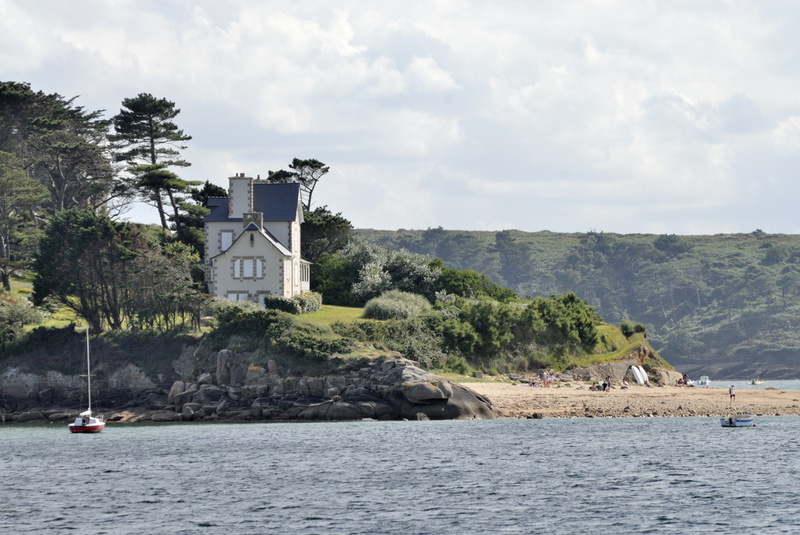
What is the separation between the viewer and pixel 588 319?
85.9 metres

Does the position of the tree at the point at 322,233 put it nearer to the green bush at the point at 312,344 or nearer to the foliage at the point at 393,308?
the foliage at the point at 393,308

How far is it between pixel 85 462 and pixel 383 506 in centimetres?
1847

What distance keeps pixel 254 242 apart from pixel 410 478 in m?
41.3

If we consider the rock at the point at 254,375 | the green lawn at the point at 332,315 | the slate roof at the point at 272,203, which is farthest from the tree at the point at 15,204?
the rock at the point at 254,375

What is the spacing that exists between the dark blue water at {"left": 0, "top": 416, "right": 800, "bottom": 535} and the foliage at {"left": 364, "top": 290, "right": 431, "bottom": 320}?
55.5 feet

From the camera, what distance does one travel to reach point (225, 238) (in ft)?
279

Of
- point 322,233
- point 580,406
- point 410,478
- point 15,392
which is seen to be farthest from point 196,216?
point 410,478

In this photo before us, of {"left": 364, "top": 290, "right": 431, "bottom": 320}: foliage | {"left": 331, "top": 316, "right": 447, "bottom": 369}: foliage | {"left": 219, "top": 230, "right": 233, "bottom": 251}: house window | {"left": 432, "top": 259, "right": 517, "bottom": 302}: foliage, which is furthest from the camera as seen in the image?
{"left": 432, "top": 259, "right": 517, "bottom": 302}: foliage

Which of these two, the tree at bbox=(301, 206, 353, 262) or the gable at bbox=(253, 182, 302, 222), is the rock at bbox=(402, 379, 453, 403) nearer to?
the gable at bbox=(253, 182, 302, 222)

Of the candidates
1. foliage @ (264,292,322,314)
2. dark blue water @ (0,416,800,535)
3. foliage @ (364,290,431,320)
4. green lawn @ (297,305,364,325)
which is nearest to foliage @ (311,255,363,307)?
green lawn @ (297,305,364,325)

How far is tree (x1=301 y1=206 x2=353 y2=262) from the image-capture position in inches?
A: 3775

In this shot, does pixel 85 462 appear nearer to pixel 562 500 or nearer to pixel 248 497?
pixel 248 497

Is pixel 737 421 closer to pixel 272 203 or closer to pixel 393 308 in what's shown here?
pixel 393 308

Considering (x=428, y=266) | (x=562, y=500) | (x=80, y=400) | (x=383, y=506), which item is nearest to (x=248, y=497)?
(x=383, y=506)
